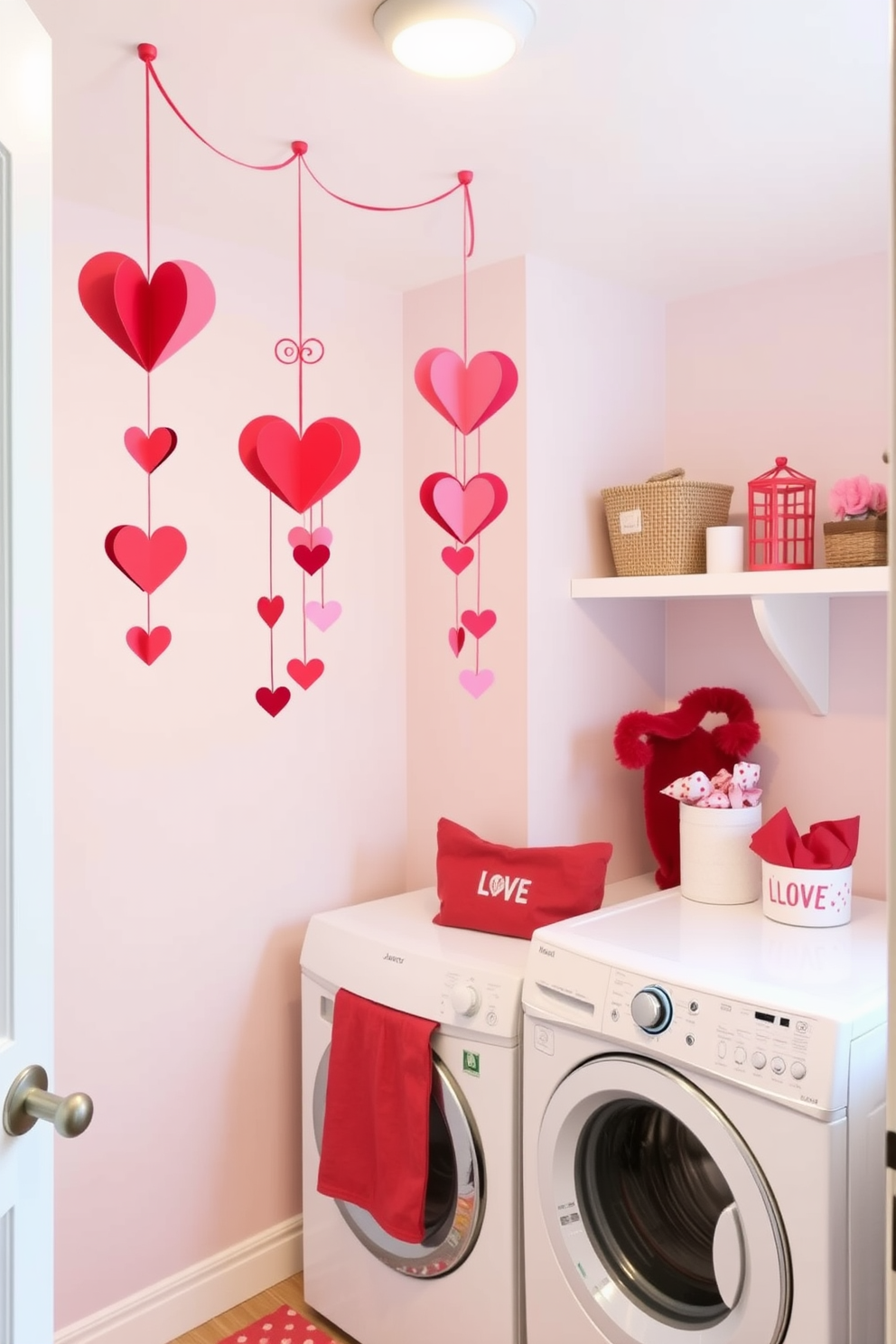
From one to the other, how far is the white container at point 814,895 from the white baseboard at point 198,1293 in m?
1.44

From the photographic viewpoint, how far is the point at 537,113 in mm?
1838

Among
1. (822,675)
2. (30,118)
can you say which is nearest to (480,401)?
(30,118)

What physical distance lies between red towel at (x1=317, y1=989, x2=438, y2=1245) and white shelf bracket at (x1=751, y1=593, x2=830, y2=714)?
43.6 inches

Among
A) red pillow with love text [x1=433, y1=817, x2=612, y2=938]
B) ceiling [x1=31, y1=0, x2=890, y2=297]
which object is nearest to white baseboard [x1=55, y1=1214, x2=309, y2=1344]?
red pillow with love text [x1=433, y1=817, x2=612, y2=938]

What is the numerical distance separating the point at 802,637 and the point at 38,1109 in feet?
6.36

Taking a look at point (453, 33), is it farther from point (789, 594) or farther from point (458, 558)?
point (789, 594)

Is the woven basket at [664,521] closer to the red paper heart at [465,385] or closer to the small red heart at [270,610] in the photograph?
the red paper heart at [465,385]

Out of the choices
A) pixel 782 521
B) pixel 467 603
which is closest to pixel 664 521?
pixel 782 521

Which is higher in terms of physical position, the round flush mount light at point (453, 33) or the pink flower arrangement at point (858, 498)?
the round flush mount light at point (453, 33)

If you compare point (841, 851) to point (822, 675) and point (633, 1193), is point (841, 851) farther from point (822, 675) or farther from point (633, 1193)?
point (633, 1193)

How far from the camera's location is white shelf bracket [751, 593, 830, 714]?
8.00 feet

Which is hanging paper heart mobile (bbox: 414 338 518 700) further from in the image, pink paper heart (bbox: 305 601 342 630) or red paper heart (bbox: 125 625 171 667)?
red paper heart (bbox: 125 625 171 667)

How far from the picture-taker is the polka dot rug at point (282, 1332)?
2.45 m

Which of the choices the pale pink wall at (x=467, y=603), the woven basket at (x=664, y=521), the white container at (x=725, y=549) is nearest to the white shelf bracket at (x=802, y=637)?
the white container at (x=725, y=549)
